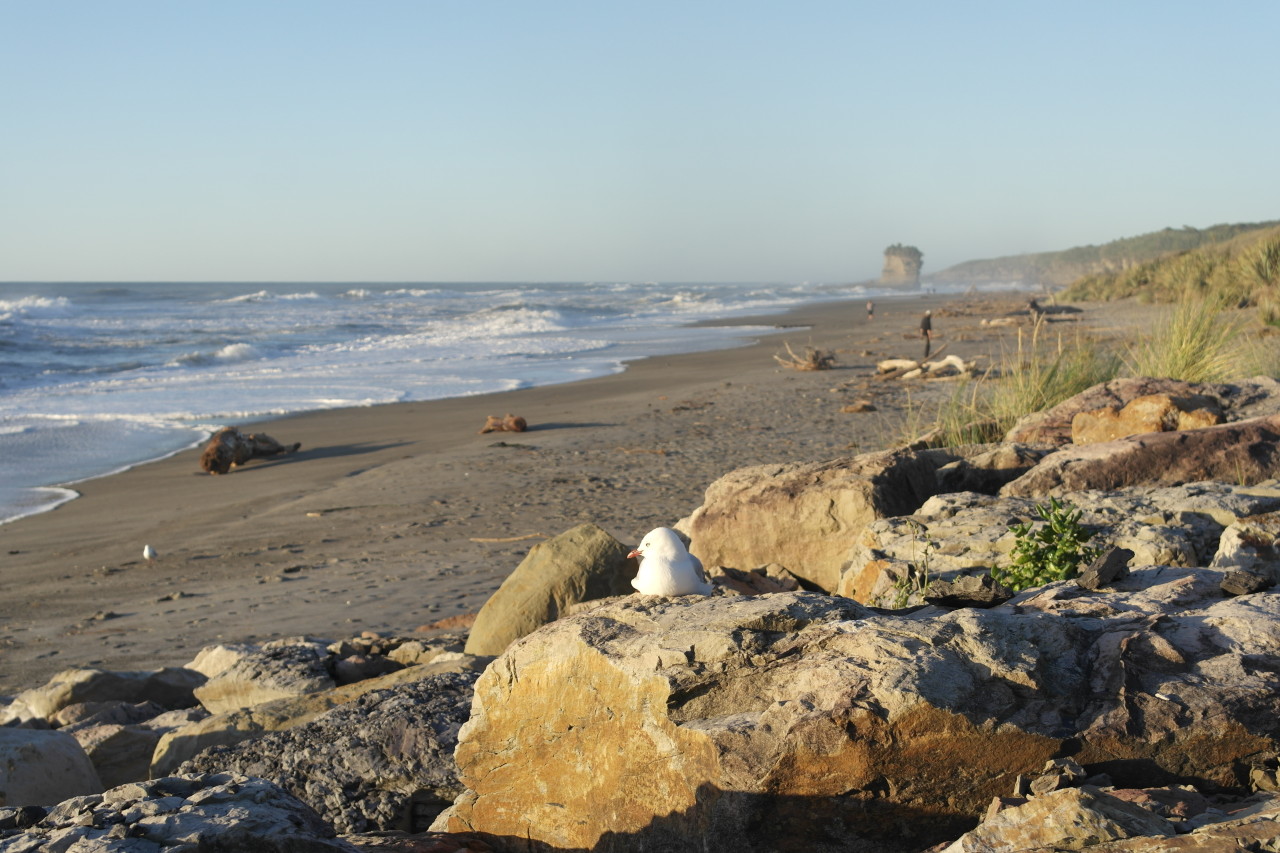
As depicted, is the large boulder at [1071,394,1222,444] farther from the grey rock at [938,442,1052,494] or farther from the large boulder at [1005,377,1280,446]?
the grey rock at [938,442,1052,494]

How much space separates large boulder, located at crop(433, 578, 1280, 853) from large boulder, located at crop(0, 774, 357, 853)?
74 centimetres

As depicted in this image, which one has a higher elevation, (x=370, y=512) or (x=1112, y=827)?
(x=1112, y=827)

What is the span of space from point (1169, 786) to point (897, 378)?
16956mm

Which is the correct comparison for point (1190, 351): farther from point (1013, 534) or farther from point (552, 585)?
point (552, 585)

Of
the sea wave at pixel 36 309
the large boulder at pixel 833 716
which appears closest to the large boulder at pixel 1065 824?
the large boulder at pixel 833 716

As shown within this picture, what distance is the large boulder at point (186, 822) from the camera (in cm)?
241

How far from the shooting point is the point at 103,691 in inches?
241

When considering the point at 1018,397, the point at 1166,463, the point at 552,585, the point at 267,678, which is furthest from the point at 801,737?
the point at 1018,397

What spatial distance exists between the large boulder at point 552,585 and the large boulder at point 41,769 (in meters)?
2.08

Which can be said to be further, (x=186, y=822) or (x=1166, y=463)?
(x=1166, y=463)

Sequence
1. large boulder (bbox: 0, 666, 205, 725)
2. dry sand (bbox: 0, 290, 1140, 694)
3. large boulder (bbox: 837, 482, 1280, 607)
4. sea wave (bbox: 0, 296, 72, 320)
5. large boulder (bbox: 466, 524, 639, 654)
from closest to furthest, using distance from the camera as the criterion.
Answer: large boulder (bbox: 837, 482, 1280, 607)
large boulder (bbox: 466, 524, 639, 654)
large boulder (bbox: 0, 666, 205, 725)
dry sand (bbox: 0, 290, 1140, 694)
sea wave (bbox: 0, 296, 72, 320)

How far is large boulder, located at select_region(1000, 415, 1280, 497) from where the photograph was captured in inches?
239

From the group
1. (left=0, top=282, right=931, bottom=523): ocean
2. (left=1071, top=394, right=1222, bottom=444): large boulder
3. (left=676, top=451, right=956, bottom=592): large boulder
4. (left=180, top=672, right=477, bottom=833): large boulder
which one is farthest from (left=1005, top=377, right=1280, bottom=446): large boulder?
(left=0, top=282, right=931, bottom=523): ocean

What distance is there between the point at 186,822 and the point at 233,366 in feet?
91.0
